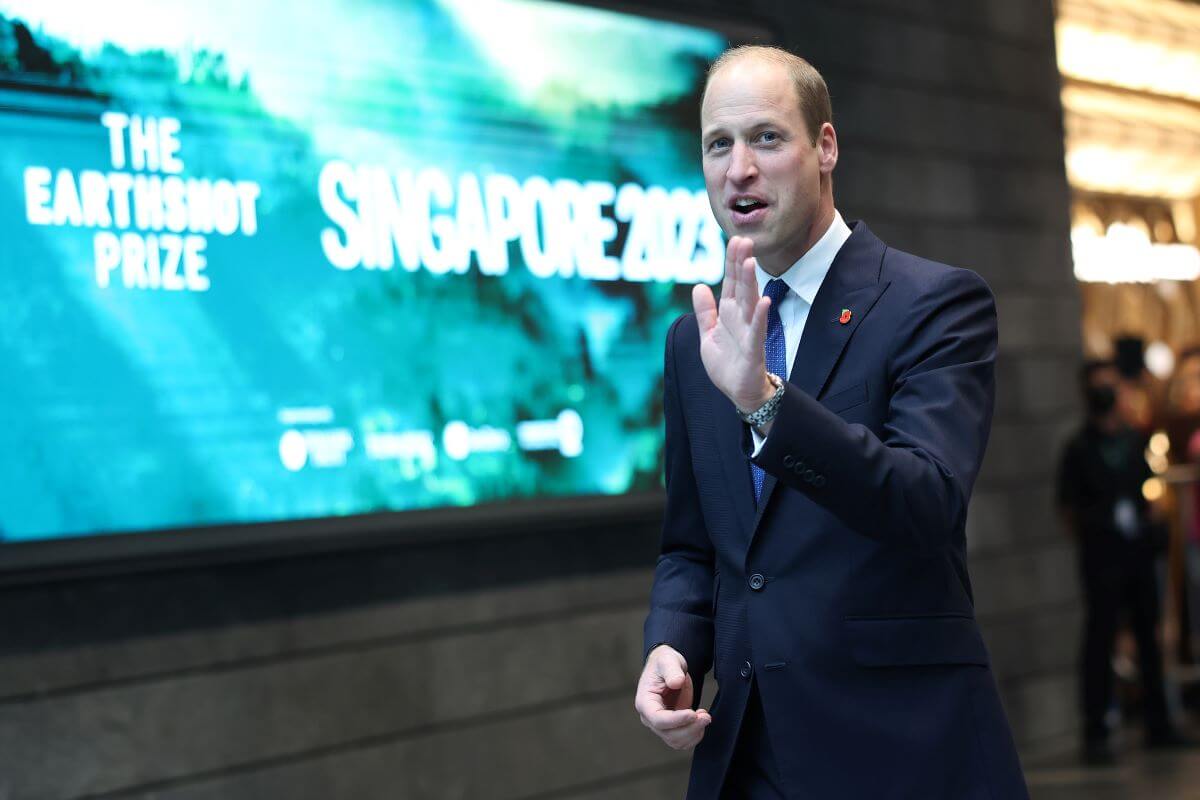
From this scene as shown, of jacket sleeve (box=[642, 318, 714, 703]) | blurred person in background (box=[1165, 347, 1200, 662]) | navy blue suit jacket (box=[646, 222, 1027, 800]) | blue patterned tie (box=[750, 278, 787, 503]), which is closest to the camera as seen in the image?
navy blue suit jacket (box=[646, 222, 1027, 800])

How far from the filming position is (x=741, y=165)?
1.83 m

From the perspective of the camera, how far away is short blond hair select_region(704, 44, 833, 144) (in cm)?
188

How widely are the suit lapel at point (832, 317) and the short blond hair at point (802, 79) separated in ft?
0.54

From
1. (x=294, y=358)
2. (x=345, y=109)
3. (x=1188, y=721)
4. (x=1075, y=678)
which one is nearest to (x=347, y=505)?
(x=294, y=358)

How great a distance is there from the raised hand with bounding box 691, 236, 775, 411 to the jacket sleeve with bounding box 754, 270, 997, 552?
0.14 ft

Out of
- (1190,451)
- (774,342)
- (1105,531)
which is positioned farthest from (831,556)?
(1190,451)

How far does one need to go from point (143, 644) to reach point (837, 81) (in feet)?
11.2

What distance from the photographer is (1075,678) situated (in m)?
6.80

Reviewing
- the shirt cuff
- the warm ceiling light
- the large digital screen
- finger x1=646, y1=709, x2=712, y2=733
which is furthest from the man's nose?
the warm ceiling light

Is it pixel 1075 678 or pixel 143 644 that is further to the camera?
pixel 1075 678

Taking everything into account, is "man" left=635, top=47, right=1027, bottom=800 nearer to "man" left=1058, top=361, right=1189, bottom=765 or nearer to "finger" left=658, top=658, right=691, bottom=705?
"finger" left=658, top=658, right=691, bottom=705

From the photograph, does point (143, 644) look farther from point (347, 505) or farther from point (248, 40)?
point (248, 40)

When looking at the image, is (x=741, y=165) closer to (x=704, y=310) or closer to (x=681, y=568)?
(x=704, y=310)

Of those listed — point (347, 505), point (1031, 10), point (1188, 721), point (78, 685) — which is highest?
point (1031, 10)
